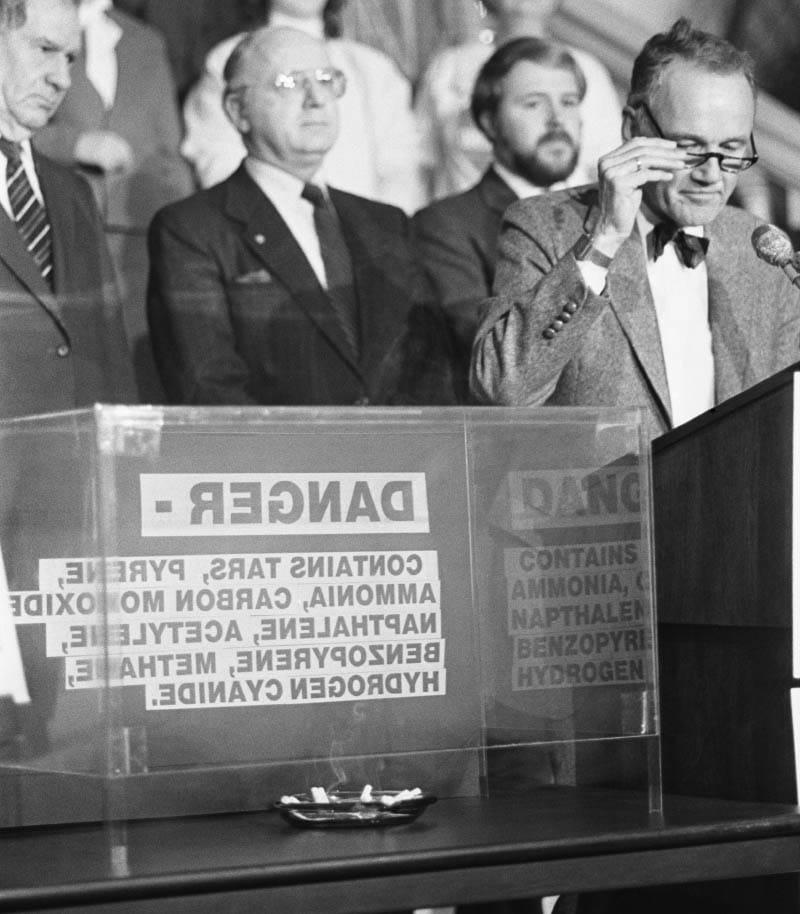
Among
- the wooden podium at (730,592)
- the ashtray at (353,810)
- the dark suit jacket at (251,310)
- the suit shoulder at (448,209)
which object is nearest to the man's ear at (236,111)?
the dark suit jacket at (251,310)

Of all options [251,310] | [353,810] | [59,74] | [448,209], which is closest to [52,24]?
[59,74]

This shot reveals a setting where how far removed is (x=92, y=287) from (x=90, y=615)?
193cm

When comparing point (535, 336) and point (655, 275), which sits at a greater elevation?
point (655, 275)

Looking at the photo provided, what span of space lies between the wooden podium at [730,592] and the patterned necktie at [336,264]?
1.76 m

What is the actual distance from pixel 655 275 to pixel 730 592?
76cm

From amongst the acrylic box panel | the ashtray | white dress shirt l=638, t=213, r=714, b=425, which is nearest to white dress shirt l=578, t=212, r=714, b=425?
white dress shirt l=638, t=213, r=714, b=425

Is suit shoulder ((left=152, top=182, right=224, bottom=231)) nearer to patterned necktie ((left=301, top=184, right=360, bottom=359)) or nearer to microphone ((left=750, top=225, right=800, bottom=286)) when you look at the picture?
patterned necktie ((left=301, top=184, right=360, bottom=359))

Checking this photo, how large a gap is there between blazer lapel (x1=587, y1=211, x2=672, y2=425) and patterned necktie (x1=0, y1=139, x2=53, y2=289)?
1402 millimetres

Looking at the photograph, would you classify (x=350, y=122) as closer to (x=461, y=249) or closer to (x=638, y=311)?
(x=461, y=249)

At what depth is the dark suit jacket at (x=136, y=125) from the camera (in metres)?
3.64

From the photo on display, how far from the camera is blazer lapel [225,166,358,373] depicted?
375 centimetres

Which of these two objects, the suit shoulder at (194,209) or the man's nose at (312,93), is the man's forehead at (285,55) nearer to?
the man's nose at (312,93)

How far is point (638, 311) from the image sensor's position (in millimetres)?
2461

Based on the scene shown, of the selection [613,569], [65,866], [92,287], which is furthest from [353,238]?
[65,866]
